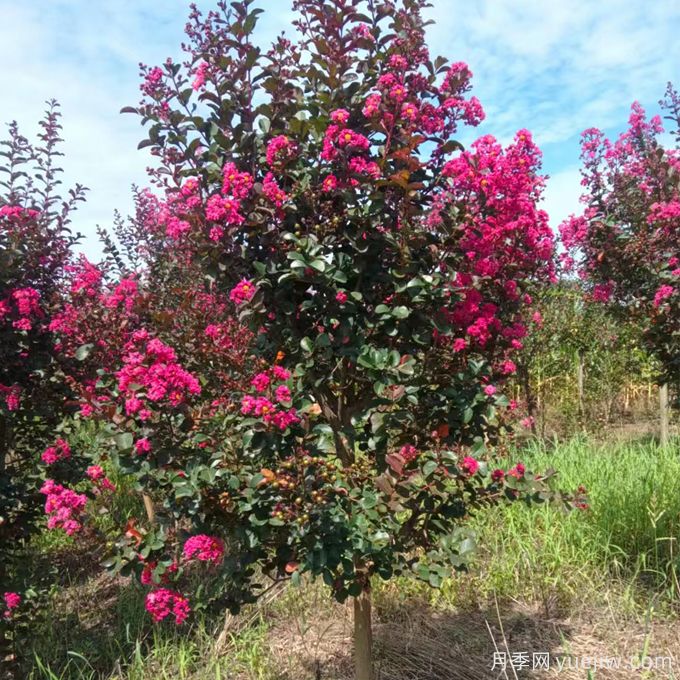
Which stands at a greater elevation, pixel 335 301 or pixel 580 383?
pixel 335 301

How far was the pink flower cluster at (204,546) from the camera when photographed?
1733mm

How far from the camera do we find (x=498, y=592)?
2982 mm

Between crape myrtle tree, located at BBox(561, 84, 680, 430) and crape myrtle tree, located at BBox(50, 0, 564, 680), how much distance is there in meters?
1.02

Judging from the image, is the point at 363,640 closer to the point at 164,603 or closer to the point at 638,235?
the point at 164,603

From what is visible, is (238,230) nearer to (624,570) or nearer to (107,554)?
(107,554)

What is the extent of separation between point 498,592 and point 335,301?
1.98 meters

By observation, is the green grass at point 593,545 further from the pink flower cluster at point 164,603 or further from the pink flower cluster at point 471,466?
the pink flower cluster at point 164,603

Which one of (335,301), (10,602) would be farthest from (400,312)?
(10,602)

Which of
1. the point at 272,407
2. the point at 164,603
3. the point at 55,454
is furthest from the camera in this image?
the point at 55,454

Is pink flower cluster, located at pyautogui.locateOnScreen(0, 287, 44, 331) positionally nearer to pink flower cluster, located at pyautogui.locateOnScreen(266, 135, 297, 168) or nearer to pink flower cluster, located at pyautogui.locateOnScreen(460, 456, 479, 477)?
pink flower cluster, located at pyautogui.locateOnScreen(266, 135, 297, 168)

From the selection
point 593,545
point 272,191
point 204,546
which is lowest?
point 593,545

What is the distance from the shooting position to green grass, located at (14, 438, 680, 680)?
109 inches

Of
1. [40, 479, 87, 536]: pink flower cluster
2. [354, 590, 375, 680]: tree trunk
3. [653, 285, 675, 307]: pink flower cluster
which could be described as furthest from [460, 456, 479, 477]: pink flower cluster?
[653, 285, 675, 307]: pink flower cluster

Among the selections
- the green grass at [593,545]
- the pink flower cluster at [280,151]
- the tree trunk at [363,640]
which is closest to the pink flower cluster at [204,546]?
the tree trunk at [363,640]
